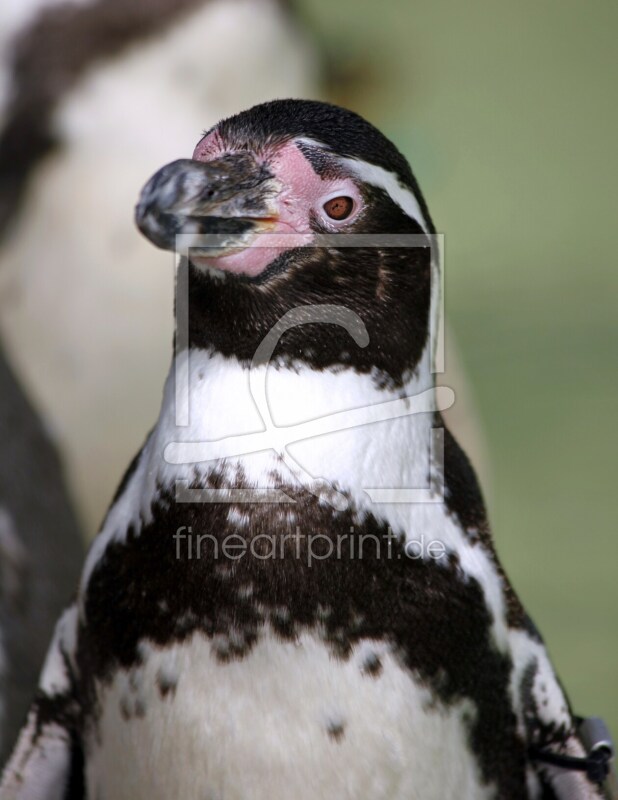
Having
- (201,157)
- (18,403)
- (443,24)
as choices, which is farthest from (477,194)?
(201,157)

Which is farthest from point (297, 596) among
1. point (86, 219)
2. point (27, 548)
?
point (86, 219)

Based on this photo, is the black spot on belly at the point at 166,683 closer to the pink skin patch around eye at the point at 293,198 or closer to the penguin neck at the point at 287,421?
the penguin neck at the point at 287,421

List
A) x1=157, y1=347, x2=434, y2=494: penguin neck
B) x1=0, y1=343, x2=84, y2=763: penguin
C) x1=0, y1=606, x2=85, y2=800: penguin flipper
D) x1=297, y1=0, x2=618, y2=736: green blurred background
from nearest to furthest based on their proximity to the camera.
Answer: x1=157, y1=347, x2=434, y2=494: penguin neck < x1=0, y1=606, x2=85, y2=800: penguin flipper < x1=0, y1=343, x2=84, y2=763: penguin < x1=297, y1=0, x2=618, y2=736: green blurred background

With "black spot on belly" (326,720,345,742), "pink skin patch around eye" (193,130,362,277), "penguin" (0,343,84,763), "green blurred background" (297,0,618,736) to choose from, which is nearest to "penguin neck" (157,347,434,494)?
"pink skin patch around eye" (193,130,362,277)

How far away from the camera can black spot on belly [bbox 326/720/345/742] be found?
3.78 feet

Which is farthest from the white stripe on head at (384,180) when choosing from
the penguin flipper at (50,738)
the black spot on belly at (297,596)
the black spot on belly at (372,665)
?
the penguin flipper at (50,738)

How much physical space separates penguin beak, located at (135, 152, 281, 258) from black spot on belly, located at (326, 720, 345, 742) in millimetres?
427

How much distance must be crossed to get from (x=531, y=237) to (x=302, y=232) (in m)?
3.99

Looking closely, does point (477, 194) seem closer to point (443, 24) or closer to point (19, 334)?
point (443, 24)

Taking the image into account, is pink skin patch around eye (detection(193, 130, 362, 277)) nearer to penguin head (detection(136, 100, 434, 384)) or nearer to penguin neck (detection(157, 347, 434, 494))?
penguin head (detection(136, 100, 434, 384))

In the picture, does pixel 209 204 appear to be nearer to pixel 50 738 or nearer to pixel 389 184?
A: pixel 389 184

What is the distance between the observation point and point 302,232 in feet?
3.68

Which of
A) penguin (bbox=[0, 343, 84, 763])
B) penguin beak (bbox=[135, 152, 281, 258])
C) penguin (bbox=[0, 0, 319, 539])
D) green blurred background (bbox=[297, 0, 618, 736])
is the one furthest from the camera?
green blurred background (bbox=[297, 0, 618, 736])

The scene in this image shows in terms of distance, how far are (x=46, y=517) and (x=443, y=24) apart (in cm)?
434
